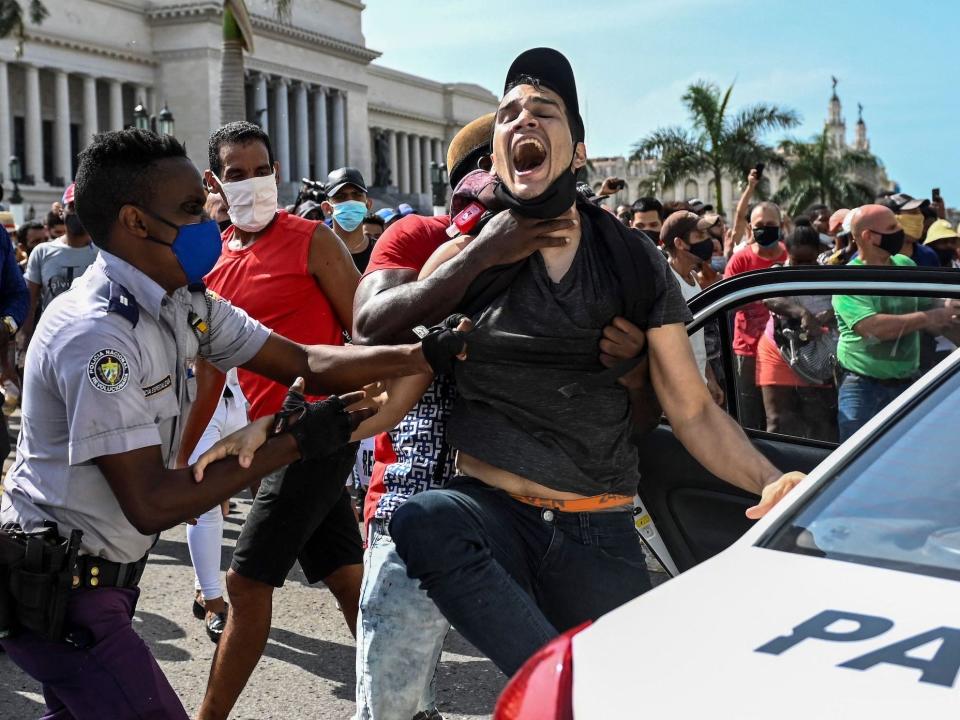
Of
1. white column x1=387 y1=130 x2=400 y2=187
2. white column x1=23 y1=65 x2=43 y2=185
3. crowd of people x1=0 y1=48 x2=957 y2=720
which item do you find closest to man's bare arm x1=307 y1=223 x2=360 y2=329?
crowd of people x1=0 y1=48 x2=957 y2=720

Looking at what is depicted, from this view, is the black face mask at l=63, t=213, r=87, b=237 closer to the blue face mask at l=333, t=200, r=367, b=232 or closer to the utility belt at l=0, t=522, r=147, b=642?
the blue face mask at l=333, t=200, r=367, b=232

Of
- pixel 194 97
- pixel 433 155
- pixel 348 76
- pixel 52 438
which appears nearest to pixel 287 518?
pixel 52 438

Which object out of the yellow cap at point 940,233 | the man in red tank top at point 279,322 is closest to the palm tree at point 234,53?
the yellow cap at point 940,233

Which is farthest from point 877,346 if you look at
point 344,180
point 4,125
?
point 4,125

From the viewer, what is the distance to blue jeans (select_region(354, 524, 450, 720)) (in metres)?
2.90

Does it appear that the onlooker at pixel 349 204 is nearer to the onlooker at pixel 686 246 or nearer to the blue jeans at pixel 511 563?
the onlooker at pixel 686 246

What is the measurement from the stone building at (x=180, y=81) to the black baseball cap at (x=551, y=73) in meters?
47.3

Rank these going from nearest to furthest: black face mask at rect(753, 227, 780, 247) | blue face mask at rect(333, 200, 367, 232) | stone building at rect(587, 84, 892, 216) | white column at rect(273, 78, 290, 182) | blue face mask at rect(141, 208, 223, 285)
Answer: blue face mask at rect(141, 208, 223, 285)
blue face mask at rect(333, 200, 367, 232)
black face mask at rect(753, 227, 780, 247)
stone building at rect(587, 84, 892, 216)
white column at rect(273, 78, 290, 182)

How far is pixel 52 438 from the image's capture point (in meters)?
2.70

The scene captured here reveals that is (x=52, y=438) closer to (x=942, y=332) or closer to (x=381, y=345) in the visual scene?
(x=381, y=345)

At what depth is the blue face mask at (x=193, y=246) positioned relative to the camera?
2.89 metres

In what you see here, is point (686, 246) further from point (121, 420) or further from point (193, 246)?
point (121, 420)

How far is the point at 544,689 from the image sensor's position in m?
1.77

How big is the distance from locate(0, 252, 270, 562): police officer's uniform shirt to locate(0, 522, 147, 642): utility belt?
7cm
